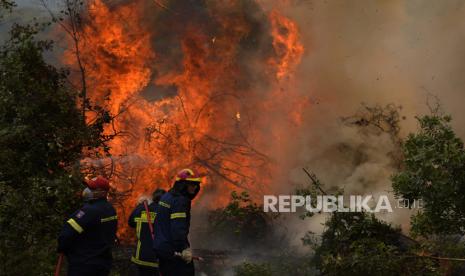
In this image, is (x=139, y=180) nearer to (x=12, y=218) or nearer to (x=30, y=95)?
(x=30, y=95)

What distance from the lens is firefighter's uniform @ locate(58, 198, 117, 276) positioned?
5.39m

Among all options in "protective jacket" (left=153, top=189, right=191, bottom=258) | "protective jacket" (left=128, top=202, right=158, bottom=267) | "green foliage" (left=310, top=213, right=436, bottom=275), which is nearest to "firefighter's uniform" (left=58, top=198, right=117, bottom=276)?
"protective jacket" (left=153, top=189, right=191, bottom=258)

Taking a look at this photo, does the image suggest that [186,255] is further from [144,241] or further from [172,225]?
[144,241]

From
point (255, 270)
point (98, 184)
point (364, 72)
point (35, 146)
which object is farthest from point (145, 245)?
point (364, 72)

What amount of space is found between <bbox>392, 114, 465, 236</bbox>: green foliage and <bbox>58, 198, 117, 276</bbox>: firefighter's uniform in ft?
15.9

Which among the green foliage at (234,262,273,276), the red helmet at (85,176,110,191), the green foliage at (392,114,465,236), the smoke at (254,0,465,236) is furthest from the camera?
the smoke at (254,0,465,236)

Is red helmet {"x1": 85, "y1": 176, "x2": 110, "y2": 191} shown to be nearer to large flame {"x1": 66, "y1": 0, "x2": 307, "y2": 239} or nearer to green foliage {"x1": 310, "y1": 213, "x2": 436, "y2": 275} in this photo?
green foliage {"x1": 310, "y1": 213, "x2": 436, "y2": 275}

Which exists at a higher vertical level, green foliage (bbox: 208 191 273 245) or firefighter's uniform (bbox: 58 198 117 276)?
green foliage (bbox: 208 191 273 245)

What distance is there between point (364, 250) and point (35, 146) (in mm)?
6383

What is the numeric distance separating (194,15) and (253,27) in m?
2.10

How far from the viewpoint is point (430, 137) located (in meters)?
8.14

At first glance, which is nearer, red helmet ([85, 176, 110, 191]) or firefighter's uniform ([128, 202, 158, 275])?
red helmet ([85, 176, 110, 191])

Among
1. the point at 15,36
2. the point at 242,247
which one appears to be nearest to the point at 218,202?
the point at 242,247

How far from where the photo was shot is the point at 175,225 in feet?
18.7
